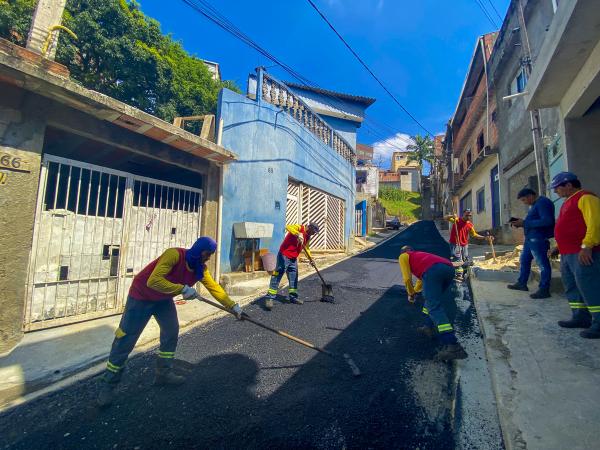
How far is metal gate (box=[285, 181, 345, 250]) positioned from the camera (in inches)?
336

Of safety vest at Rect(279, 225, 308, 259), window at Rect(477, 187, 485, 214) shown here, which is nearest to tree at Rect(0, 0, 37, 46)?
safety vest at Rect(279, 225, 308, 259)

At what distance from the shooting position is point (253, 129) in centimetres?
687

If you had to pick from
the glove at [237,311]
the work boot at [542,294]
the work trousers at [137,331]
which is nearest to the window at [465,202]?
the work boot at [542,294]

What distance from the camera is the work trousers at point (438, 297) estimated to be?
2.68m

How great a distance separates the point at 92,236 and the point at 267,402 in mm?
3707

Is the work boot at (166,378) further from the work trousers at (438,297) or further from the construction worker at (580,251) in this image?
the construction worker at (580,251)

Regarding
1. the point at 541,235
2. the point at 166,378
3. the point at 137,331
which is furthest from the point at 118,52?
the point at 541,235

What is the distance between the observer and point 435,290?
2.85 metres

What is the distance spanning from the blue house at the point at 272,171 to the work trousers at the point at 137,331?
336cm

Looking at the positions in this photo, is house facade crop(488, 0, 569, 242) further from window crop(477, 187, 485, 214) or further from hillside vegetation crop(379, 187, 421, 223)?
hillside vegetation crop(379, 187, 421, 223)

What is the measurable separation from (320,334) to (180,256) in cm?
191

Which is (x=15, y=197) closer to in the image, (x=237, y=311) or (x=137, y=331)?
(x=137, y=331)

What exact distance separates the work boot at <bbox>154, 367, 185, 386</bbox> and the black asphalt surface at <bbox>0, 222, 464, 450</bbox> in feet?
0.25

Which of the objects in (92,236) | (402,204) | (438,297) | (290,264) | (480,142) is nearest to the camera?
(438,297)
